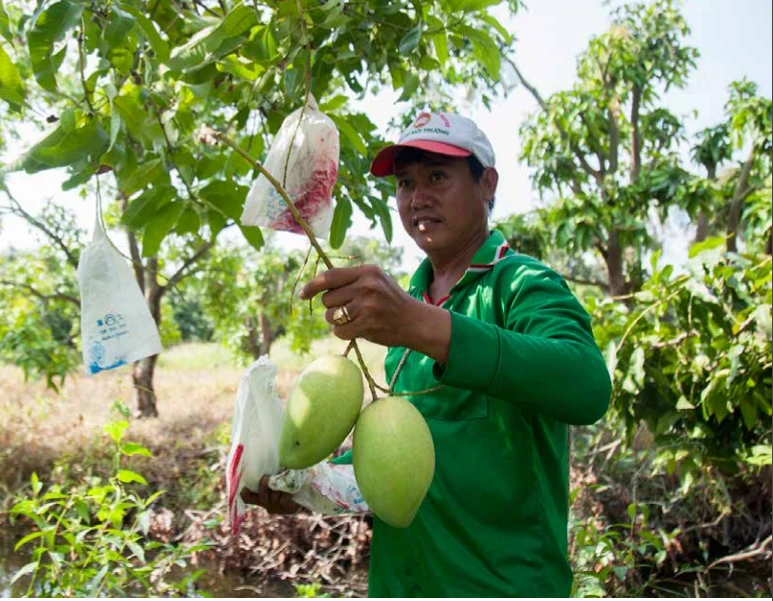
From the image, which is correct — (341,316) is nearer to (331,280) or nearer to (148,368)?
(331,280)

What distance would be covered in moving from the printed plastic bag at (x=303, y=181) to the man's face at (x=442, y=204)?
0.21 meters

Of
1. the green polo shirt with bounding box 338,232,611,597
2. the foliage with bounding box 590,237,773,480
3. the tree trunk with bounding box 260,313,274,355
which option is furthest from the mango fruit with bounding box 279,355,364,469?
the tree trunk with bounding box 260,313,274,355

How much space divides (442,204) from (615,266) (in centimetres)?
451

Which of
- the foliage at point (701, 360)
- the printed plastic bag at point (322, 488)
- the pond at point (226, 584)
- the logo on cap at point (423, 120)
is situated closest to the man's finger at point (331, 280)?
the printed plastic bag at point (322, 488)

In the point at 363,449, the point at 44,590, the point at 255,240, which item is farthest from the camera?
the point at 44,590

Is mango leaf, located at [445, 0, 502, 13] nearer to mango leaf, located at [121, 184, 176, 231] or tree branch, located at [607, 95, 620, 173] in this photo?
mango leaf, located at [121, 184, 176, 231]

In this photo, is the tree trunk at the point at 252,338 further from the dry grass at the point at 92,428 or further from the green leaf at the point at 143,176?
the green leaf at the point at 143,176

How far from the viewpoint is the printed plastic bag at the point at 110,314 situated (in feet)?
3.79

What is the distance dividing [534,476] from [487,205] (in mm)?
575

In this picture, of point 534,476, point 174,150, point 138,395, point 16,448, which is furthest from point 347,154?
point 138,395

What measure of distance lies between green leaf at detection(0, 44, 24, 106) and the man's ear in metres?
0.85

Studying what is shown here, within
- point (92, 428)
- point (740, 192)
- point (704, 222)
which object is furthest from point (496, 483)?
point (92, 428)

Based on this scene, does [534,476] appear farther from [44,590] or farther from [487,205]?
[44,590]

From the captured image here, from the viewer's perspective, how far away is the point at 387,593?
4.10 feet
